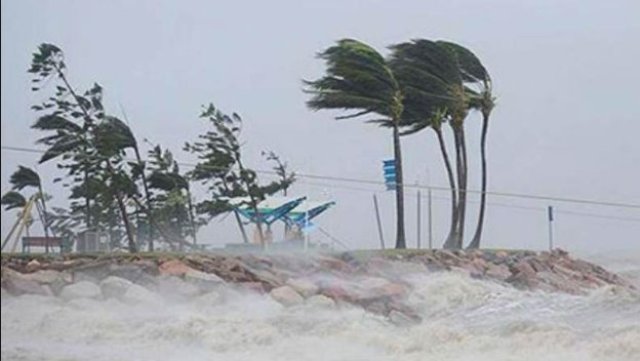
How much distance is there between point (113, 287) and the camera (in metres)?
4.82

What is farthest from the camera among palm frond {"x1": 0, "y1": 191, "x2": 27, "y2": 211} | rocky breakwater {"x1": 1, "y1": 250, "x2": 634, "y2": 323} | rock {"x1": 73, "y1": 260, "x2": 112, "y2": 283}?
rocky breakwater {"x1": 1, "y1": 250, "x2": 634, "y2": 323}

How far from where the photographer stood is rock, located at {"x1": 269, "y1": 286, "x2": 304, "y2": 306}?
5.80 m

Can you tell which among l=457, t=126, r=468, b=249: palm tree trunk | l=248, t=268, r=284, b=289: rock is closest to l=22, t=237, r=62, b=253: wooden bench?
l=248, t=268, r=284, b=289: rock

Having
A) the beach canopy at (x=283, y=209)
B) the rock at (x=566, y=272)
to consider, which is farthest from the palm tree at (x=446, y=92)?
the beach canopy at (x=283, y=209)

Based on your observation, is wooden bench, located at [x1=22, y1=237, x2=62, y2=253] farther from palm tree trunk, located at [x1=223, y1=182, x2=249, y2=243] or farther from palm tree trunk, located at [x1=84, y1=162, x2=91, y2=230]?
palm tree trunk, located at [x1=223, y1=182, x2=249, y2=243]

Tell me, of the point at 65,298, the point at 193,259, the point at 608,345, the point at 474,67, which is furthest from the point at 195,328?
the point at 474,67

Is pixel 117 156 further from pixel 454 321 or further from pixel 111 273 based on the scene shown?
pixel 454 321

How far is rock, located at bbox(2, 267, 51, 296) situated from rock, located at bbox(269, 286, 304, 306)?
238cm

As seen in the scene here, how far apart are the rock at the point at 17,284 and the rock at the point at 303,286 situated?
8.34ft

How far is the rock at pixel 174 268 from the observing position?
17.5ft

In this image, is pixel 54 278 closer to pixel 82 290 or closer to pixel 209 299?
pixel 82 290

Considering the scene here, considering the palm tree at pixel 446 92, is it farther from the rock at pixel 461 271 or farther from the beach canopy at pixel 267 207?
the beach canopy at pixel 267 207

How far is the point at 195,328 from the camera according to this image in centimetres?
512

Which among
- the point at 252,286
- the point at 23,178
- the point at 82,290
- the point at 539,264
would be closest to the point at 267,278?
the point at 252,286
